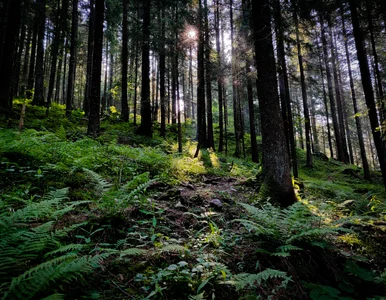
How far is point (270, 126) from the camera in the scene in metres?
5.77

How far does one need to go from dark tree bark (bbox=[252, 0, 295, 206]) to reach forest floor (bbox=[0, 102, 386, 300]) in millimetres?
584

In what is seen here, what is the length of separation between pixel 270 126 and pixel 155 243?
432cm

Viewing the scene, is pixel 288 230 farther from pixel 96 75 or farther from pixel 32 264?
pixel 96 75

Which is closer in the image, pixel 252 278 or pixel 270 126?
pixel 252 278

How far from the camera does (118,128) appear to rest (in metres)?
14.0

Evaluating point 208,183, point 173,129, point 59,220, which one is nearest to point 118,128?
point 173,129

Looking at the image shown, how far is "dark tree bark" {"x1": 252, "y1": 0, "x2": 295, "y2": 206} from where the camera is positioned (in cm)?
552

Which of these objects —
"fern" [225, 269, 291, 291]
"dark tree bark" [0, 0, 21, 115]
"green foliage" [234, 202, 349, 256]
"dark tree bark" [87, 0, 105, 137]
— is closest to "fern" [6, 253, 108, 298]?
"fern" [225, 269, 291, 291]

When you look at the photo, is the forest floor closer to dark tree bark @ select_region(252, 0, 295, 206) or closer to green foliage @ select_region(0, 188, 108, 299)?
green foliage @ select_region(0, 188, 108, 299)

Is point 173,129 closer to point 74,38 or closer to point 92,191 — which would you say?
point 74,38

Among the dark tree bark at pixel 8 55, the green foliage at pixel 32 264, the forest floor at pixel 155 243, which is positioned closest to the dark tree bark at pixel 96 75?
the dark tree bark at pixel 8 55

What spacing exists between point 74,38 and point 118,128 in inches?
295

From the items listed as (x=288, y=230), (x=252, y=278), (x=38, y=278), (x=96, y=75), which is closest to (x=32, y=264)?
(x=38, y=278)

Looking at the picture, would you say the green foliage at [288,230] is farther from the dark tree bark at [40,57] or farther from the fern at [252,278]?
the dark tree bark at [40,57]
